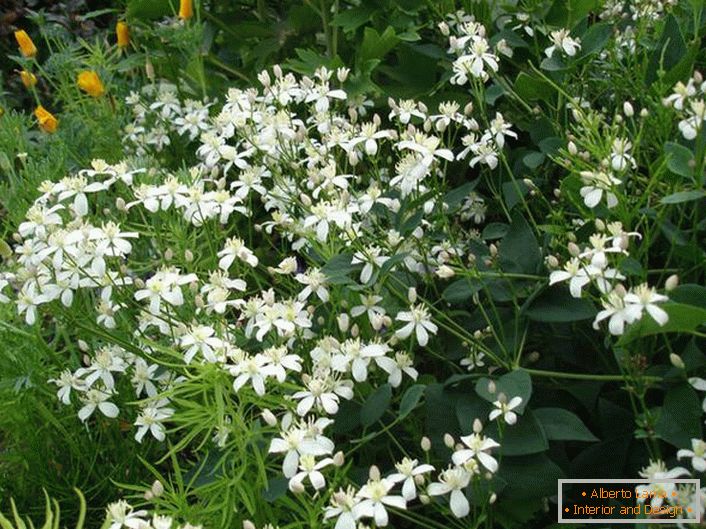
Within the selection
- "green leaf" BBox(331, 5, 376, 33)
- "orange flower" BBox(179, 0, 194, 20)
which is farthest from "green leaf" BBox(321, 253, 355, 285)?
"orange flower" BBox(179, 0, 194, 20)

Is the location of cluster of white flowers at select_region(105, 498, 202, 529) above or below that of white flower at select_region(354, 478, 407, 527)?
below

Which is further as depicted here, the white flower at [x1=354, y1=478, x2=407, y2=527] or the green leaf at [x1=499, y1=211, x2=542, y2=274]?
the green leaf at [x1=499, y1=211, x2=542, y2=274]

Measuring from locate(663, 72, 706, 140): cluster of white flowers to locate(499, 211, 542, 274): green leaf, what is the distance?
31cm

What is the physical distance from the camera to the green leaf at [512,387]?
1.43 m

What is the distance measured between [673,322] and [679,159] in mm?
314

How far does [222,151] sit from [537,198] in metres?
0.67

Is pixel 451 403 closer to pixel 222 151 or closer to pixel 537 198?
pixel 537 198

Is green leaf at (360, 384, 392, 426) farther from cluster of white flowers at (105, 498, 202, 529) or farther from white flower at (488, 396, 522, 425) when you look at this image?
cluster of white flowers at (105, 498, 202, 529)

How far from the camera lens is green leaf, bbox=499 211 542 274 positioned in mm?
1683

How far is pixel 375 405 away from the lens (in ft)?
5.11

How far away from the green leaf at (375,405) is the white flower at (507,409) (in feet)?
0.64

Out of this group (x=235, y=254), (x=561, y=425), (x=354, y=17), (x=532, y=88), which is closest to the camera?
(x=561, y=425)

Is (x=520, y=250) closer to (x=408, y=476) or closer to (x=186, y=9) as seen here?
(x=408, y=476)

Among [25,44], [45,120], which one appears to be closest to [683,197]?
[45,120]
